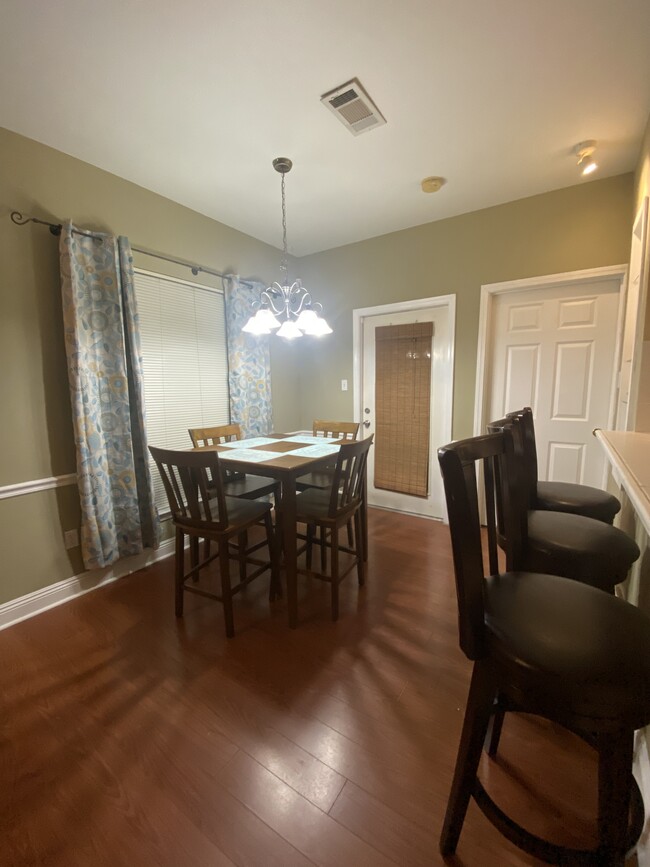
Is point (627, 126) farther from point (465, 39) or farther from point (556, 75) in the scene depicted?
point (465, 39)

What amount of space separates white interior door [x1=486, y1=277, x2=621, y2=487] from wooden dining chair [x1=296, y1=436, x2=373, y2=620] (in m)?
1.57

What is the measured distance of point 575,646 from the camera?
27.9 inches

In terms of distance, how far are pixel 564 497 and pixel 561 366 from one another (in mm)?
1678

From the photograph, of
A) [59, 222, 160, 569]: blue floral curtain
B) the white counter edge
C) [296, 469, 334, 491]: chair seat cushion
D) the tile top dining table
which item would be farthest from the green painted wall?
the white counter edge

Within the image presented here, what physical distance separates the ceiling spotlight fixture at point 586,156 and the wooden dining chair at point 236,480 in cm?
271

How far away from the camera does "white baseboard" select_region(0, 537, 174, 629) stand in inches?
77.6

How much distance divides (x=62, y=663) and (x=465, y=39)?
3.27 meters

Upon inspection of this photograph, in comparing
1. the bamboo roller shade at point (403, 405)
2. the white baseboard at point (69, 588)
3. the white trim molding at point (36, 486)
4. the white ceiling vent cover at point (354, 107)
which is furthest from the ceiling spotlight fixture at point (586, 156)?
the white baseboard at point (69, 588)

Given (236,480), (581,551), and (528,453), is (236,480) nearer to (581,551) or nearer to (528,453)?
(528,453)

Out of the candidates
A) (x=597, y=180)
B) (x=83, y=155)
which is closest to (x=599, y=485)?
(x=597, y=180)

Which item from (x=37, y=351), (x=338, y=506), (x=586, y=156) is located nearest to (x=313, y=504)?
(x=338, y=506)

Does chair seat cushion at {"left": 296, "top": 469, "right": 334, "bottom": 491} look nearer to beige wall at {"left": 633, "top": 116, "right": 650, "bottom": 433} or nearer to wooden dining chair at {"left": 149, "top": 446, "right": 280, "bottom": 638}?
wooden dining chair at {"left": 149, "top": 446, "right": 280, "bottom": 638}

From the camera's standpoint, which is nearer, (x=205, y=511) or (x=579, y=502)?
(x=579, y=502)

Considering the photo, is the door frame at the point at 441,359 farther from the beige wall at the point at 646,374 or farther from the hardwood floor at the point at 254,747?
the hardwood floor at the point at 254,747
